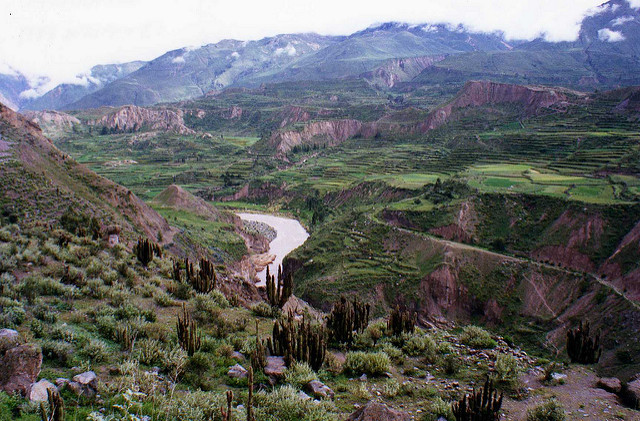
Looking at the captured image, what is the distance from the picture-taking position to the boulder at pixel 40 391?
8639 millimetres

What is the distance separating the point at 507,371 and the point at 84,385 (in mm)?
12698

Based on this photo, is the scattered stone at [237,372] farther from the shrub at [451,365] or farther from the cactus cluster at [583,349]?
the cactus cluster at [583,349]

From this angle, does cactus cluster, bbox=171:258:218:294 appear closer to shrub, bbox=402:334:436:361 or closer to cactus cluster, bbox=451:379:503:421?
shrub, bbox=402:334:436:361

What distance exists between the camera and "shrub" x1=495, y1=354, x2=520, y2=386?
1355 centimetres

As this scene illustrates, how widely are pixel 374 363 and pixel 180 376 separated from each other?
6247 mm

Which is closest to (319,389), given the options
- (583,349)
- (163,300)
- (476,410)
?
(476,410)

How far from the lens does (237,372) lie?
39.1 ft

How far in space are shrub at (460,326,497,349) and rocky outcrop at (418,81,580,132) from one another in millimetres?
109751

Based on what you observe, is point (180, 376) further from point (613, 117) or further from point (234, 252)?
point (613, 117)

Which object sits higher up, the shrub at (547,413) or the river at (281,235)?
the shrub at (547,413)

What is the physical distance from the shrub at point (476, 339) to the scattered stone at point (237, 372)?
1024 centimetres

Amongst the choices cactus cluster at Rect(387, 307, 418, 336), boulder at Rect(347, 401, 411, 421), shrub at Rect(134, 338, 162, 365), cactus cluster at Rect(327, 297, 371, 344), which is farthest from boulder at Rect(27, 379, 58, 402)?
cactus cluster at Rect(387, 307, 418, 336)

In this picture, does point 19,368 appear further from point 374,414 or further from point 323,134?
point 323,134

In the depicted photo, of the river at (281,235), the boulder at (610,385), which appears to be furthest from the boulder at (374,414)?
the river at (281,235)
